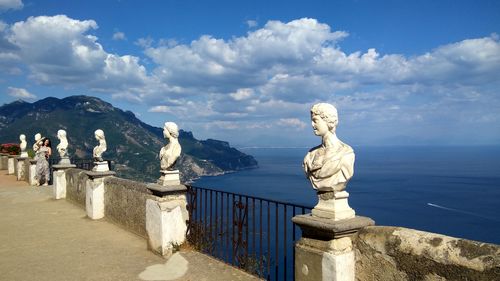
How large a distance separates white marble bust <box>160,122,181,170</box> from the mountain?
82537 millimetres

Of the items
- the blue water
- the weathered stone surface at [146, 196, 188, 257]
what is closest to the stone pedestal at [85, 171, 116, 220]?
the weathered stone surface at [146, 196, 188, 257]

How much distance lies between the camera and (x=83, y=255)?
6.34m

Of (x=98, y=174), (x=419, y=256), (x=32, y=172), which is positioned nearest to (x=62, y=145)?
(x=98, y=174)

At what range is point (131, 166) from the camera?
10556 cm

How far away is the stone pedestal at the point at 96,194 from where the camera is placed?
9.09 metres

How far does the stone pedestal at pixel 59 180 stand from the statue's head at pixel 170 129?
7.30 meters

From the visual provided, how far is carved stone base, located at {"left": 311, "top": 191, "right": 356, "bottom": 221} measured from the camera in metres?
3.51

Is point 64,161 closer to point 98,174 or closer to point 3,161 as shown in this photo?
point 98,174

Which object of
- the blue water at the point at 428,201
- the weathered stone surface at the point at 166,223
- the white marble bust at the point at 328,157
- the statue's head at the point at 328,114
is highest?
the statue's head at the point at 328,114

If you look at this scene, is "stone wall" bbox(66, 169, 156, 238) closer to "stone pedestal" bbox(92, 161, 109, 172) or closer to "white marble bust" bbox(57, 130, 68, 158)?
"stone pedestal" bbox(92, 161, 109, 172)

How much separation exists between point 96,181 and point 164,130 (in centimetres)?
370

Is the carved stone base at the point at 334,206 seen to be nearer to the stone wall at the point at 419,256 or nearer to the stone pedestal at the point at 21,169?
the stone wall at the point at 419,256

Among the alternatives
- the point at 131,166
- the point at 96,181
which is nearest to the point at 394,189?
the point at 131,166

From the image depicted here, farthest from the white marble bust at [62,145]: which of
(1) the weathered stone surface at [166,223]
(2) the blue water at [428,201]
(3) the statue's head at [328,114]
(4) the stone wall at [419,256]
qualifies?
(2) the blue water at [428,201]
